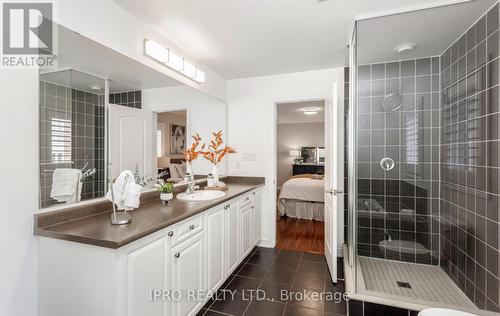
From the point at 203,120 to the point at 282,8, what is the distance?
1.59 m

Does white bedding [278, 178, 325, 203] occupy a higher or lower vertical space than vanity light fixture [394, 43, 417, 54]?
lower

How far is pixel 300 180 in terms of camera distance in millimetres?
4754

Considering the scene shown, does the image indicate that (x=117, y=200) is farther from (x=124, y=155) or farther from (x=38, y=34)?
(x=38, y=34)

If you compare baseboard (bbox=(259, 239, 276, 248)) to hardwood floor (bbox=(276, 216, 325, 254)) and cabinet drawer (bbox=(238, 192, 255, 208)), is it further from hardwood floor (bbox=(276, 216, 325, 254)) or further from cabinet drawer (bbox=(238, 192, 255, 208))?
cabinet drawer (bbox=(238, 192, 255, 208))

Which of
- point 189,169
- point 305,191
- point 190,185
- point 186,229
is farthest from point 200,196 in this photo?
point 305,191

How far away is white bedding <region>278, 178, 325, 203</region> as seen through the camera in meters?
4.33

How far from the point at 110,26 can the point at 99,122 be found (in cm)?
67

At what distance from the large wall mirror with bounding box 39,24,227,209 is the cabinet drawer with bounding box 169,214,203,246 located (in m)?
0.65

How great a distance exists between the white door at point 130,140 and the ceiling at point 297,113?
306 cm

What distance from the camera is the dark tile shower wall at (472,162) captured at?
5.73ft

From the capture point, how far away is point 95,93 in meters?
1.71

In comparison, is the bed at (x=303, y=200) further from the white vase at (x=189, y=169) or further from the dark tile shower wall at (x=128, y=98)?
the dark tile shower wall at (x=128, y=98)

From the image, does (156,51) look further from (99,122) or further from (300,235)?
(300,235)

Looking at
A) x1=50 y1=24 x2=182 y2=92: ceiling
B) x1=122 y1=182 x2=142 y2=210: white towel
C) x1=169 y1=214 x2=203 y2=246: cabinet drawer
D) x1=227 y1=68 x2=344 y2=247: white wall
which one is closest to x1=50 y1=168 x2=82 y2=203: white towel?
x1=122 y1=182 x2=142 y2=210: white towel
